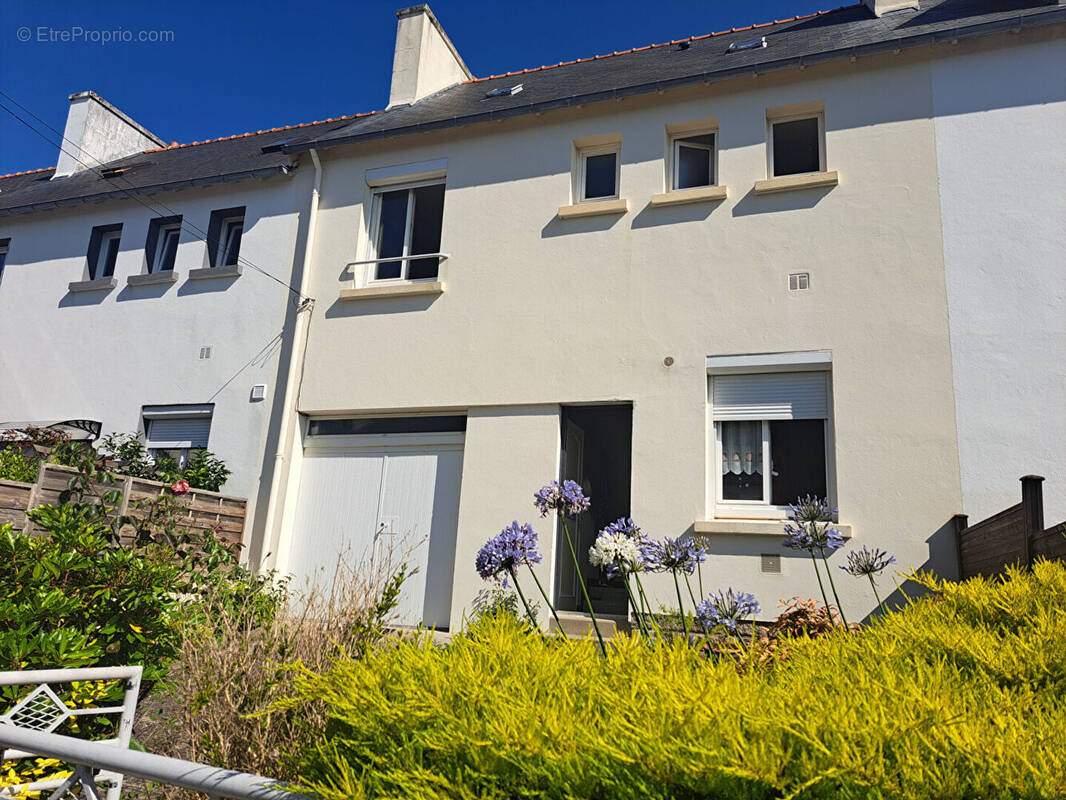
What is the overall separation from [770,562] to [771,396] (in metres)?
1.69

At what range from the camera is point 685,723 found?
61.8 inches

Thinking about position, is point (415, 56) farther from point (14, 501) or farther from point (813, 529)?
point (813, 529)

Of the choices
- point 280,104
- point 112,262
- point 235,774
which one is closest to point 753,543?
point 235,774

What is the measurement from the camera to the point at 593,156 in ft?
31.8

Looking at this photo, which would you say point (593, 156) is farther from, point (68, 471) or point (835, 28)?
point (68, 471)

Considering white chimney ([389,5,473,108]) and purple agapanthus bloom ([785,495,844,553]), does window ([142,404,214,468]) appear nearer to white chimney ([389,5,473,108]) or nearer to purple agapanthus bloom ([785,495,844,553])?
white chimney ([389,5,473,108])

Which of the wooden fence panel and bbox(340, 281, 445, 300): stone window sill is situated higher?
bbox(340, 281, 445, 300): stone window sill

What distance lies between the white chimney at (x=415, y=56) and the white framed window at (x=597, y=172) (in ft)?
12.8

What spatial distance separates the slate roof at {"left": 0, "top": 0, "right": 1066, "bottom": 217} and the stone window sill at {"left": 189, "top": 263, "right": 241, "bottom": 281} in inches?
53.8

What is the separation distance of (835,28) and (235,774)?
1078cm

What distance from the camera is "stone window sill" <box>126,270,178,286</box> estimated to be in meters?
11.5

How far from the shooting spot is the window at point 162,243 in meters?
12.1

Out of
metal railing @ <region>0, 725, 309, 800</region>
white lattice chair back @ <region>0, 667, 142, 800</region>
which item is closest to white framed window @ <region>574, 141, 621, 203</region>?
white lattice chair back @ <region>0, 667, 142, 800</region>

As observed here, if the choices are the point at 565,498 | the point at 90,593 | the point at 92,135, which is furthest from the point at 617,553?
the point at 92,135
